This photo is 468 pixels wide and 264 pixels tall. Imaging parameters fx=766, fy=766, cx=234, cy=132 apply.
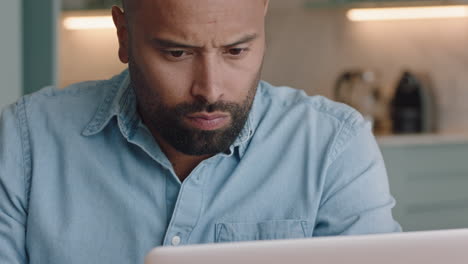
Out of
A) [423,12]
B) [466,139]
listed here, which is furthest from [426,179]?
[423,12]

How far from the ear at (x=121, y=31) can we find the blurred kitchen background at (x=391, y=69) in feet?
6.41

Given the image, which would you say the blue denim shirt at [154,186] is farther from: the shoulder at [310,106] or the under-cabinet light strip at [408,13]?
the under-cabinet light strip at [408,13]

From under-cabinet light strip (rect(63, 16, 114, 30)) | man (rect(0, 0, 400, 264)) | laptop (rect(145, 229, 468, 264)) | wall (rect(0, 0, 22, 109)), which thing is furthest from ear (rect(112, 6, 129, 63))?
under-cabinet light strip (rect(63, 16, 114, 30))

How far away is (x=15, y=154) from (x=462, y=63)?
301cm

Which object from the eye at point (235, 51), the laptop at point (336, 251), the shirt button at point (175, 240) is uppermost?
the eye at point (235, 51)

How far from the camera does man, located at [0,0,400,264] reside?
47.0 inches

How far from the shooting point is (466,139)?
3.50 meters

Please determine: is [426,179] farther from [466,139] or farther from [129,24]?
[129,24]

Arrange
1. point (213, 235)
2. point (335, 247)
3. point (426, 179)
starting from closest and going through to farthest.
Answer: point (335, 247)
point (213, 235)
point (426, 179)

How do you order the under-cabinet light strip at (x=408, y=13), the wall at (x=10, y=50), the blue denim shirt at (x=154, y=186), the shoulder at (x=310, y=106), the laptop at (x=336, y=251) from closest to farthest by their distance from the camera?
the laptop at (x=336, y=251) → the blue denim shirt at (x=154, y=186) → the shoulder at (x=310, y=106) → the wall at (x=10, y=50) → the under-cabinet light strip at (x=408, y=13)

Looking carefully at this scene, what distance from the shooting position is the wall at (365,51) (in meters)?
3.87

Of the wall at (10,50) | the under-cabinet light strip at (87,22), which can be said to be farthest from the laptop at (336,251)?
the under-cabinet light strip at (87,22)

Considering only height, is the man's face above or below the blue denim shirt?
above

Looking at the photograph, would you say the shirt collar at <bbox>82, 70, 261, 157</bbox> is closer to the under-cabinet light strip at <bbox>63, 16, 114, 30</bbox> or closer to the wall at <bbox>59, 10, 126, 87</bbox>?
the wall at <bbox>59, 10, 126, 87</bbox>
